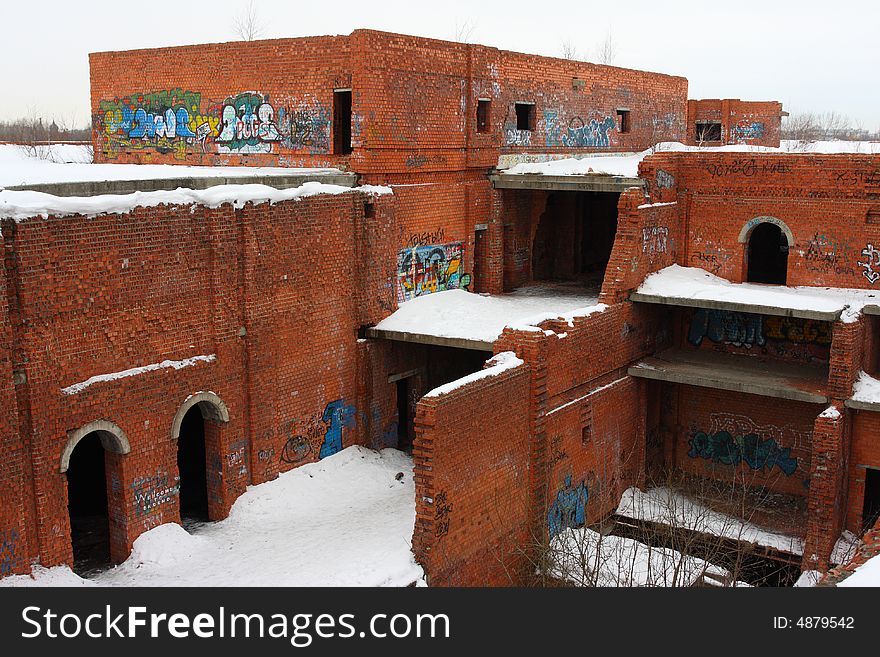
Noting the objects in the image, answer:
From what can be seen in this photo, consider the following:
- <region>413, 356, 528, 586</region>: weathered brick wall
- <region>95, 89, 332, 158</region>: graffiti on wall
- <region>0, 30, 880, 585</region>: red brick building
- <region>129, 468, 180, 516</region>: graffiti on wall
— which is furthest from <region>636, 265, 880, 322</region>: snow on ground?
<region>129, 468, 180, 516</region>: graffiti on wall

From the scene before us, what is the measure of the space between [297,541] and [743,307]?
8.72m

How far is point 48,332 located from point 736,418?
510 inches

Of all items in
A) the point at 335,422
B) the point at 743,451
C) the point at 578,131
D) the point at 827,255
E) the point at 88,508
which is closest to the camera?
the point at 88,508

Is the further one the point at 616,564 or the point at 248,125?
the point at 248,125

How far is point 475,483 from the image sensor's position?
13.5 metres

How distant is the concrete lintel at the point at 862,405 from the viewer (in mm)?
15867

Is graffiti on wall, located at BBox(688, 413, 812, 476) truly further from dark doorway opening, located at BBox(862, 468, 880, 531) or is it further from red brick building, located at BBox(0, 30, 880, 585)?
dark doorway opening, located at BBox(862, 468, 880, 531)

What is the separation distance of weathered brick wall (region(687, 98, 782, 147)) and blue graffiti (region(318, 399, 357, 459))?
22.0 metres

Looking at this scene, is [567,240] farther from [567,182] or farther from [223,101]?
[223,101]

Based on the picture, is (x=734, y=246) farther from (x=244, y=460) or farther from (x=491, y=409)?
(x=244, y=460)

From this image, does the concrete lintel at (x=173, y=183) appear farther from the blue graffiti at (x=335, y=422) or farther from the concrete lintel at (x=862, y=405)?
the concrete lintel at (x=862, y=405)

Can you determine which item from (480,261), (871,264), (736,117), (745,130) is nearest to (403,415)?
(480,261)

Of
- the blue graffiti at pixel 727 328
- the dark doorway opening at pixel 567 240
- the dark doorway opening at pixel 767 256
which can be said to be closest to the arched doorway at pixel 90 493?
the dark doorway opening at pixel 567 240

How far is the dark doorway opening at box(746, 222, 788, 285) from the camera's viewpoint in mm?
22500
